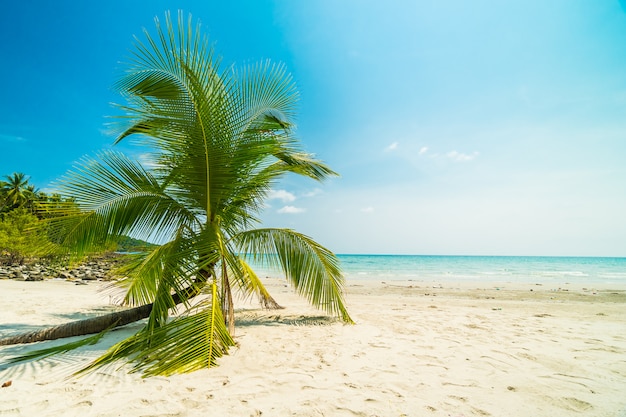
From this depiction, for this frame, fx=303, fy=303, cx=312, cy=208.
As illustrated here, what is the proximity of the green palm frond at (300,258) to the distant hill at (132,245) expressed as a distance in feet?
4.83

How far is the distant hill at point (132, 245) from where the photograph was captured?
5102mm

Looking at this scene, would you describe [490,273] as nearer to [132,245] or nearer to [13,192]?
[132,245]

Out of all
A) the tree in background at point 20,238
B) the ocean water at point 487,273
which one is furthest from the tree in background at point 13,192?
the ocean water at point 487,273

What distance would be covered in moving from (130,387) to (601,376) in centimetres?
500

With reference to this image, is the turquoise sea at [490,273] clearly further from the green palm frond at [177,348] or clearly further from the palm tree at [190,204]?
the green palm frond at [177,348]

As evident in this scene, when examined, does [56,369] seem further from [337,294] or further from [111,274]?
[337,294]

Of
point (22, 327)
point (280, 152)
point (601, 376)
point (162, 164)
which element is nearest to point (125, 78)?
point (162, 164)

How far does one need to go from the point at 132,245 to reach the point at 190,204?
1.28 m

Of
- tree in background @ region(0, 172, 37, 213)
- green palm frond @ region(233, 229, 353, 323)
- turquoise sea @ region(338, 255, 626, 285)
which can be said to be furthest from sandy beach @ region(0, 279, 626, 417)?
tree in background @ region(0, 172, 37, 213)

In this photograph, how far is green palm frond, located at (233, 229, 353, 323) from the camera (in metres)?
5.36

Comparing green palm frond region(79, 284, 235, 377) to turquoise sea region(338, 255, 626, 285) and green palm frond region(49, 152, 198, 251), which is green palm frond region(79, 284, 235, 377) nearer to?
green palm frond region(49, 152, 198, 251)

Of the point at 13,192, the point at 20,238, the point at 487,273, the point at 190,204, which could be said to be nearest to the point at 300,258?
the point at 190,204

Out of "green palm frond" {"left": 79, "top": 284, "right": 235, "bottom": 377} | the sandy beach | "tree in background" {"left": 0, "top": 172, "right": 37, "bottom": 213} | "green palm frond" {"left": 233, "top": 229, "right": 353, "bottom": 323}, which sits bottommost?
the sandy beach

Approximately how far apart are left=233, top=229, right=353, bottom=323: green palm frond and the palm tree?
0.06 ft
